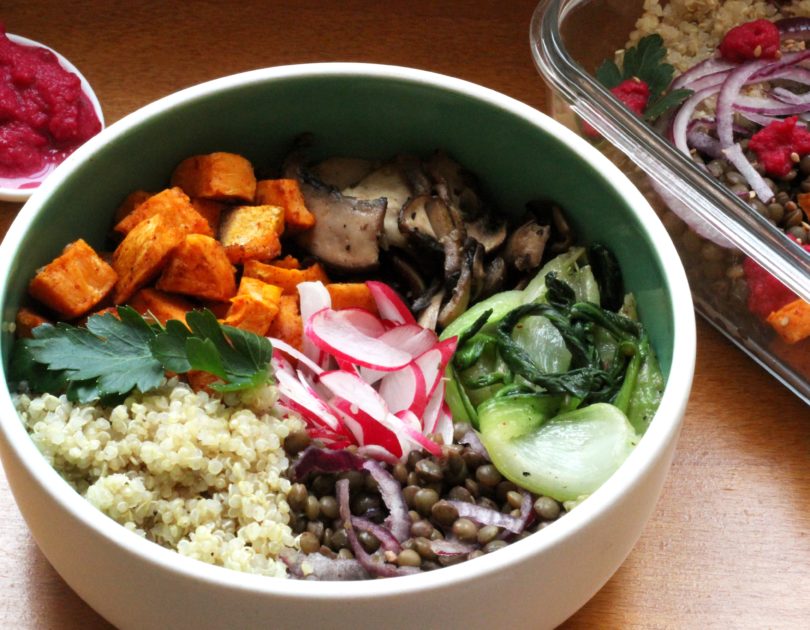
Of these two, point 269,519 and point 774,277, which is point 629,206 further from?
point 269,519

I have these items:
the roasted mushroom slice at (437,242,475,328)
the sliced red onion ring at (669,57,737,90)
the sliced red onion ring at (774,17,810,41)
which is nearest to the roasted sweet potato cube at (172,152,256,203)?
the roasted mushroom slice at (437,242,475,328)

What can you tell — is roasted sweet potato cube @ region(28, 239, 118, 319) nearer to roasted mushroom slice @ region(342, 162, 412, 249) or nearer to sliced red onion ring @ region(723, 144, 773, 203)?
roasted mushroom slice @ region(342, 162, 412, 249)

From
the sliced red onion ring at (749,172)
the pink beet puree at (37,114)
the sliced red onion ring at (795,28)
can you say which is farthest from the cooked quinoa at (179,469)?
the sliced red onion ring at (795,28)

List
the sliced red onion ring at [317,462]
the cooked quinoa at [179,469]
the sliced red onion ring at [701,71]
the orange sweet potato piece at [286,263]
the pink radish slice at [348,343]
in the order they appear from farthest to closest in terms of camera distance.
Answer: the sliced red onion ring at [701,71]
the orange sweet potato piece at [286,263]
the pink radish slice at [348,343]
the sliced red onion ring at [317,462]
the cooked quinoa at [179,469]

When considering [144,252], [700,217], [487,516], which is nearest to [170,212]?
[144,252]

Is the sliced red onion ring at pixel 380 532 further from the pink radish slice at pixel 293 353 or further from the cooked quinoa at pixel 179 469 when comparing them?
the pink radish slice at pixel 293 353

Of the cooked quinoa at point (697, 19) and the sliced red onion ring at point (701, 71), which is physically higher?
the cooked quinoa at point (697, 19)
